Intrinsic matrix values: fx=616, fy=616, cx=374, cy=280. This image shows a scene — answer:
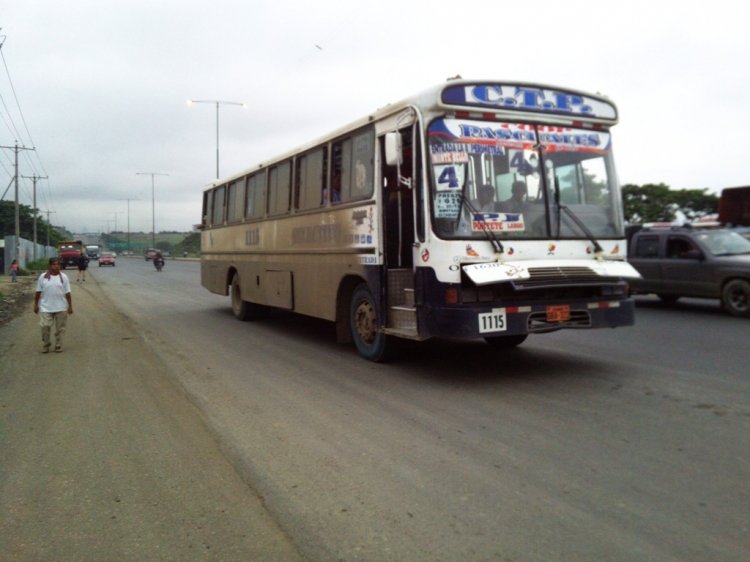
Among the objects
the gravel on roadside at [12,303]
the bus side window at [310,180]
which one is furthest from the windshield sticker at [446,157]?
the gravel on roadside at [12,303]

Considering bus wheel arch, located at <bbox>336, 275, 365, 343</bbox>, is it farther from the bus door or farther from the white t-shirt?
the white t-shirt

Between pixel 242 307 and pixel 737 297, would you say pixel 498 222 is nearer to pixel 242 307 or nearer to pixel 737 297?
pixel 242 307

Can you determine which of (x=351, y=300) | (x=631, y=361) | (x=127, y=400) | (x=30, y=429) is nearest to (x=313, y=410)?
(x=127, y=400)

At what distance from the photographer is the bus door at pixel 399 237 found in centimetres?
699

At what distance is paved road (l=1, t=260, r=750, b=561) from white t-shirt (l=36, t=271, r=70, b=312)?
2.22m

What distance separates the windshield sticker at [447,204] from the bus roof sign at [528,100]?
0.97 m

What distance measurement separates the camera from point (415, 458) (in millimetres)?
4395

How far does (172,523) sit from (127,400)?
315 centimetres

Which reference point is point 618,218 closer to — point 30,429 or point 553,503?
point 553,503

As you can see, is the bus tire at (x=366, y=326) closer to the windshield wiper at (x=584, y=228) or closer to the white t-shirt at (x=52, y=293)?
the windshield wiper at (x=584, y=228)

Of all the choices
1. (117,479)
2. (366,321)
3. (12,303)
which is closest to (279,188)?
(366,321)

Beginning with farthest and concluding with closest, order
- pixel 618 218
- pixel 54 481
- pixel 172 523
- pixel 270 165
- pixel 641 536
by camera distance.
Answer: pixel 270 165, pixel 618 218, pixel 54 481, pixel 172 523, pixel 641 536

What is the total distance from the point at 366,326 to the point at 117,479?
14.2 feet

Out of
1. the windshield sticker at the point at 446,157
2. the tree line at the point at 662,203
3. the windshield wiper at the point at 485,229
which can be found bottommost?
the windshield wiper at the point at 485,229
